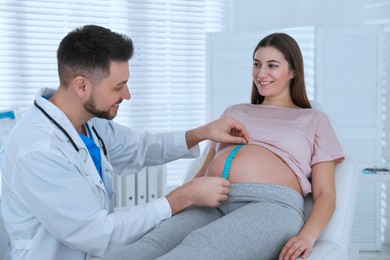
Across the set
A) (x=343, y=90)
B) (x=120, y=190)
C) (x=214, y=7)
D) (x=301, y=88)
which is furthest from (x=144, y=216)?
(x=214, y=7)

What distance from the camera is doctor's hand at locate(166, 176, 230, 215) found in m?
1.63

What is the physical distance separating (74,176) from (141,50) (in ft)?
7.02

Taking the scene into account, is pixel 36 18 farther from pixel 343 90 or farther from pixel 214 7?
pixel 343 90

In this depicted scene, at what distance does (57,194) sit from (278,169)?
0.74 meters

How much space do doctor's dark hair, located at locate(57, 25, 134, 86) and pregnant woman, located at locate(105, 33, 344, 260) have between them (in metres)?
0.52

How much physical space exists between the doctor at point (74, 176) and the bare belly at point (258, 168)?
129 mm

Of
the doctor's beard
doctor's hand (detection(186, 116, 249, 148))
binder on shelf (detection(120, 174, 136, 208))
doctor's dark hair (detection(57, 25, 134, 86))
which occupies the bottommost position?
binder on shelf (detection(120, 174, 136, 208))

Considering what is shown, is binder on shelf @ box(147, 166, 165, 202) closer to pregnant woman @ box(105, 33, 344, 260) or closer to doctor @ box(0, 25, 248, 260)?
pregnant woman @ box(105, 33, 344, 260)

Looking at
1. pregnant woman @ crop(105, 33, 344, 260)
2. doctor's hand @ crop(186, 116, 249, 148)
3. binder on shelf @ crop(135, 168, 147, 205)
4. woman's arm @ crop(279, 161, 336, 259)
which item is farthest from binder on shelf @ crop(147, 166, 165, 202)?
woman's arm @ crop(279, 161, 336, 259)

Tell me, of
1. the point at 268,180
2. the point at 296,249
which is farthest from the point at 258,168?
the point at 296,249

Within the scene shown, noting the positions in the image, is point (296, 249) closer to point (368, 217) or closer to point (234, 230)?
point (234, 230)

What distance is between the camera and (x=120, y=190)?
298 cm

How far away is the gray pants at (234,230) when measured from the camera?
4.57 feet

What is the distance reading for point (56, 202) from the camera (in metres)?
1.52
